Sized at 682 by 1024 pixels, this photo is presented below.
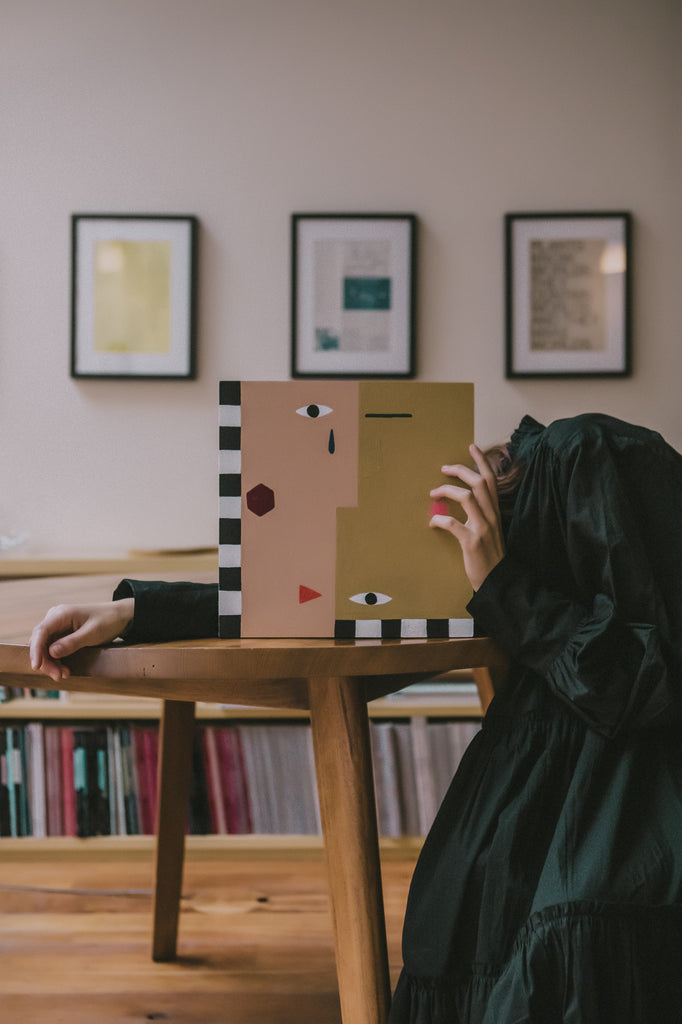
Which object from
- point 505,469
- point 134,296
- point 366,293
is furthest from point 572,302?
point 505,469

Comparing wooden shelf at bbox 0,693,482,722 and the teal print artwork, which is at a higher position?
the teal print artwork

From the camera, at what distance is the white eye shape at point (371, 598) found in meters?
0.80

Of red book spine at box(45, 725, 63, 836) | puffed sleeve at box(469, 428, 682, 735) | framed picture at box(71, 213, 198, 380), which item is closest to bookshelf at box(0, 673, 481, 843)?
red book spine at box(45, 725, 63, 836)

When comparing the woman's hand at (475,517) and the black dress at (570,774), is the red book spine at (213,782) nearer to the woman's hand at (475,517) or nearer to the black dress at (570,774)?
the black dress at (570,774)

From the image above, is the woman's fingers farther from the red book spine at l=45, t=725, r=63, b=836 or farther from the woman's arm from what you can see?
the red book spine at l=45, t=725, r=63, b=836

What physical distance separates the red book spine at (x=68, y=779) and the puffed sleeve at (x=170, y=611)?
1186mm

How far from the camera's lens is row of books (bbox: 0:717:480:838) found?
1871 mm

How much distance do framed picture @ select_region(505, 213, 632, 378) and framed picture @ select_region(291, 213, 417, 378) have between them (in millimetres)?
284

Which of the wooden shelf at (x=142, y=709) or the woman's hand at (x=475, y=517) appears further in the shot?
the wooden shelf at (x=142, y=709)

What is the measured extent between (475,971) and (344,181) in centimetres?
185

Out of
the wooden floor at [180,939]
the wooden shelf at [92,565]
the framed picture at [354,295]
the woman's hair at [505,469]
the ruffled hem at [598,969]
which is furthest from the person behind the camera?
the framed picture at [354,295]

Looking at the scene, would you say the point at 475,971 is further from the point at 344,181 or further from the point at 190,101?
the point at 190,101

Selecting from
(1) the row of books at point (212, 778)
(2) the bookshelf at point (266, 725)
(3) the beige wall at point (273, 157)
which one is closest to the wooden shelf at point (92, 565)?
(2) the bookshelf at point (266, 725)

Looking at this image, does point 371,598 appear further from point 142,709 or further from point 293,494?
point 142,709
